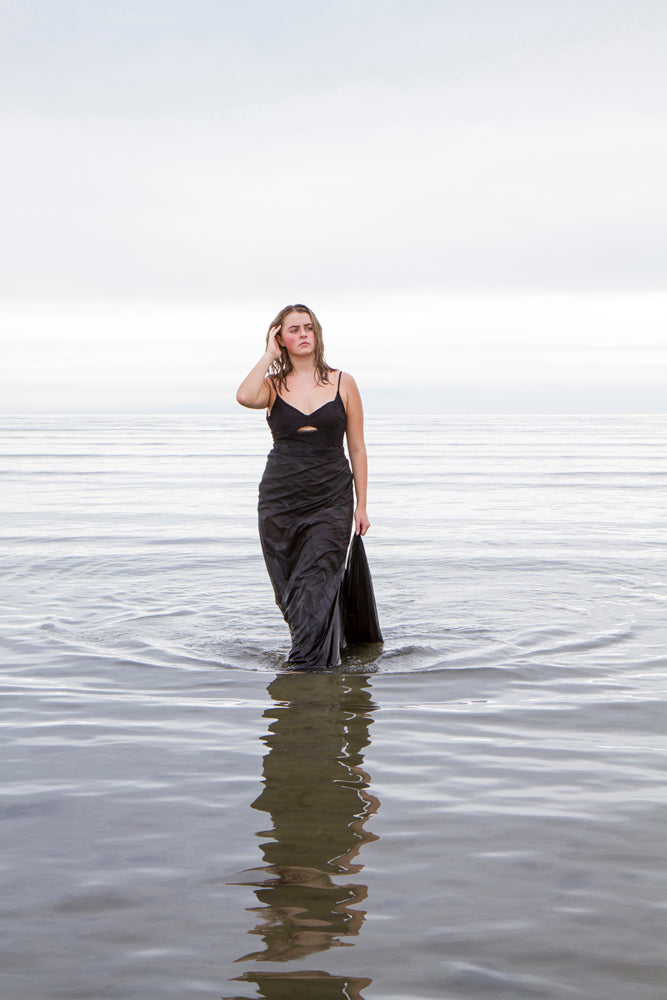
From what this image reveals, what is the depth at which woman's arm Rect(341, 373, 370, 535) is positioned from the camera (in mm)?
6418

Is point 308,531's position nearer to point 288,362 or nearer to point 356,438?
point 356,438

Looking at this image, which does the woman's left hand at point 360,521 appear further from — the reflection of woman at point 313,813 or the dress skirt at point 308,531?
the reflection of woman at point 313,813

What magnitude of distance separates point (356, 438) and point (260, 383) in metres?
Answer: 0.77

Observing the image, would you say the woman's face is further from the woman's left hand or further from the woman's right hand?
the woman's left hand

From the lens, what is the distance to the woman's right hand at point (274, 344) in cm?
623

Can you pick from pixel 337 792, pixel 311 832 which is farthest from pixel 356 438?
pixel 311 832

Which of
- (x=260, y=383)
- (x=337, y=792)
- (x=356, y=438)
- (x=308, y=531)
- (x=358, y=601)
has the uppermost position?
(x=260, y=383)

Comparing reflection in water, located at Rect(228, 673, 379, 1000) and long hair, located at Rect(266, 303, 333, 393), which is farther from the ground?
long hair, located at Rect(266, 303, 333, 393)

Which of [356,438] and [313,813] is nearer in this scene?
[313,813]

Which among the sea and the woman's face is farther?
the woman's face

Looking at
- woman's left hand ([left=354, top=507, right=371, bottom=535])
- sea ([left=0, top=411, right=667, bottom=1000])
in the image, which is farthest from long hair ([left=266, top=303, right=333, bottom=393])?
sea ([left=0, top=411, right=667, bottom=1000])

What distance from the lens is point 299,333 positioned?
6.23m

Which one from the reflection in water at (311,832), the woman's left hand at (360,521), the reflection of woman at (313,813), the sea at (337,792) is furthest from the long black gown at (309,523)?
the reflection in water at (311,832)

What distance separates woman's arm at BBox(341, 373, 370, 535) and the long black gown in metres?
0.07
